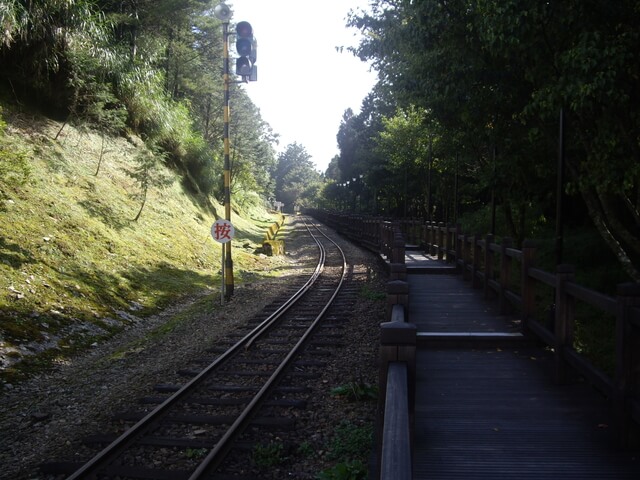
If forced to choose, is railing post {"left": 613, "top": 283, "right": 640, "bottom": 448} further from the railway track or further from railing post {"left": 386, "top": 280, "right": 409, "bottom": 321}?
the railway track

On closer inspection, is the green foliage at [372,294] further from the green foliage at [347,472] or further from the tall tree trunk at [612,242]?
the green foliage at [347,472]

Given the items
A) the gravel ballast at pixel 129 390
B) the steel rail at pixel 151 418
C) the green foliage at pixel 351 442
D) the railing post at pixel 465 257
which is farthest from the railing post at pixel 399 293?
the railing post at pixel 465 257

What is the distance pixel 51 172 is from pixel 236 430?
12981 mm

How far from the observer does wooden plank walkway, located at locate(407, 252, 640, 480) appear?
3572mm

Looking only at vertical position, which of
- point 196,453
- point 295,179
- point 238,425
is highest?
point 295,179

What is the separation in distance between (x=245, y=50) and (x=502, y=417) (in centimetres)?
1166

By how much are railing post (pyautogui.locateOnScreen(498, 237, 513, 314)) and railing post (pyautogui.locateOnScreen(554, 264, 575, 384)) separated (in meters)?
2.63

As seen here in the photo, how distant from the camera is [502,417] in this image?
14.4 ft

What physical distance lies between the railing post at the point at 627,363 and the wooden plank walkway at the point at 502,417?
0.17m

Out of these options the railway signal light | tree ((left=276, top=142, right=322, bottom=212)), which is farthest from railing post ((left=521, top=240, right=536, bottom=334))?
tree ((left=276, top=142, right=322, bottom=212))

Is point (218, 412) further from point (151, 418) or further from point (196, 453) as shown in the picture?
point (196, 453)

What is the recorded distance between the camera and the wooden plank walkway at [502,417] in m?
3.57

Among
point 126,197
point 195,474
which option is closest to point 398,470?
point 195,474

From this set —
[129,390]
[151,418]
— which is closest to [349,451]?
[151,418]
